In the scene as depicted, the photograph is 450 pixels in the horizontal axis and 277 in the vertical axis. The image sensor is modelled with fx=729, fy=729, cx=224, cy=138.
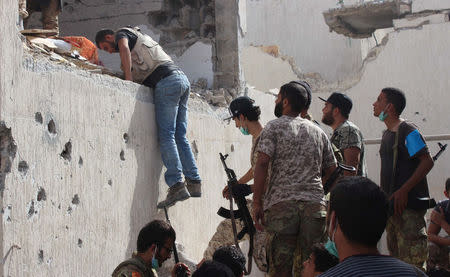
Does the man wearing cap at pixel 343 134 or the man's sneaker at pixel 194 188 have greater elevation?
the man wearing cap at pixel 343 134

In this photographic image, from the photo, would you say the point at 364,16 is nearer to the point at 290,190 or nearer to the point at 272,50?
the point at 272,50

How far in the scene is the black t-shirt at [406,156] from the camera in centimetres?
480

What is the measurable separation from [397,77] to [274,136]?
351 inches

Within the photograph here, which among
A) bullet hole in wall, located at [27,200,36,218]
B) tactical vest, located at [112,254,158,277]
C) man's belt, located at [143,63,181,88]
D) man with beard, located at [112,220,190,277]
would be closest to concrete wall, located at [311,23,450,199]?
man's belt, located at [143,63,181,88]

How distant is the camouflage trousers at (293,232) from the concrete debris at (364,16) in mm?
10470

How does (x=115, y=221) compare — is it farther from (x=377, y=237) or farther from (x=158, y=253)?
(x=377, y=237)

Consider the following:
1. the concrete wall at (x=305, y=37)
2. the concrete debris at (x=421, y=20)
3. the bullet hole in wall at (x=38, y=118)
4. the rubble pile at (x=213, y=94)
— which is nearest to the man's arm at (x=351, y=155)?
the bullet hole in wall at (x=38, y=118)

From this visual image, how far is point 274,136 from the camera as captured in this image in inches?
163

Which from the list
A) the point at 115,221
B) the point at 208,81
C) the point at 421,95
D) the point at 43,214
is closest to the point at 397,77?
the point at 421,95

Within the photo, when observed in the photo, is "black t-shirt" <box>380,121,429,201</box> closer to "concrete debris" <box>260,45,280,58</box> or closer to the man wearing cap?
the man wearing cap

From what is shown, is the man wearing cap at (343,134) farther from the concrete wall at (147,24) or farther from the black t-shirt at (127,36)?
the concrete wall at (147,24)

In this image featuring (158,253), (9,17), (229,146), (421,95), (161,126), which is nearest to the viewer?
(158,253)

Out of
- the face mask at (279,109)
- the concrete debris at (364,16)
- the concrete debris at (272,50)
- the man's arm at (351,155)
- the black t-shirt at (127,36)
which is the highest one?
the concrete debris at (364,16)

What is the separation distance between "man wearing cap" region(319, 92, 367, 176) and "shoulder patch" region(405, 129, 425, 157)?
0.32 m
